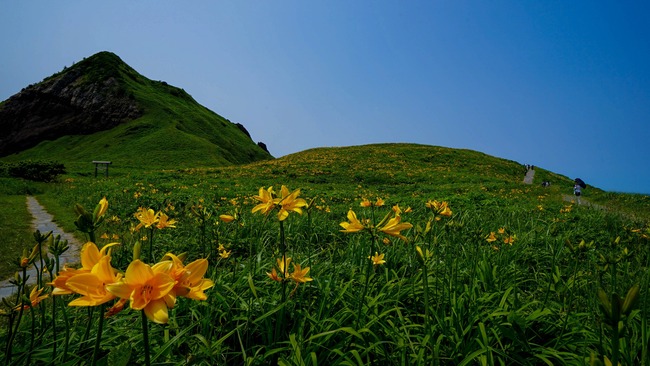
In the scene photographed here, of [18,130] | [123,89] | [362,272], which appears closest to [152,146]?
[123,89]

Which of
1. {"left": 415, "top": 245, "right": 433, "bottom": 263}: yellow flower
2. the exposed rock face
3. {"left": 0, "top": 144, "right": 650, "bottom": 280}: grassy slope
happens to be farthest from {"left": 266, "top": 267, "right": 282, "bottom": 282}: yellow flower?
the exposed rock face

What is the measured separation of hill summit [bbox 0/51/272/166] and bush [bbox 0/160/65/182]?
64.5 ft

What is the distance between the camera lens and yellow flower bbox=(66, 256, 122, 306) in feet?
2.82

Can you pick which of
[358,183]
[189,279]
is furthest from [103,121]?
[189,279]

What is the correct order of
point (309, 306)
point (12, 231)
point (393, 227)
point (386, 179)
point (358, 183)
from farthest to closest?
point (386, 179), point (358, 183), point (12, 231), point (309, 306), point (393, 227)

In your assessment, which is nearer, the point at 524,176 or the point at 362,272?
the point at 362,272

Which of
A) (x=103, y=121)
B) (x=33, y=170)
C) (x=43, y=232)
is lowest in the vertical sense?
(x=43, y=232)

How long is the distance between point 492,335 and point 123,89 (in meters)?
56.5

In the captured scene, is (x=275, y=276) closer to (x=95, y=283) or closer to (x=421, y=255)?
(x=421, y=255)

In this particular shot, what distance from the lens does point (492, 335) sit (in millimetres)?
1978

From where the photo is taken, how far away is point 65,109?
49.3 m

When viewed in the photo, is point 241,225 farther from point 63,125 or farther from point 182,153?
point 63,125

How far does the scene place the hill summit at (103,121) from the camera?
1540 inches

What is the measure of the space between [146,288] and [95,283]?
0.15 meters
